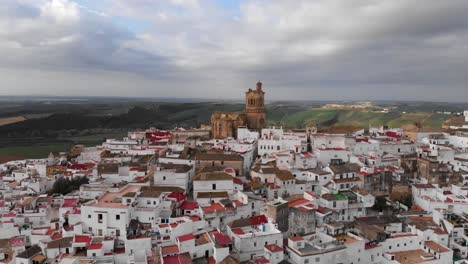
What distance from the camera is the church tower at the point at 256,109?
55.9 meters

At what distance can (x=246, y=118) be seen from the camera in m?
56.1

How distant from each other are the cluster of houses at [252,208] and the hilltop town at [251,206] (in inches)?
3.4

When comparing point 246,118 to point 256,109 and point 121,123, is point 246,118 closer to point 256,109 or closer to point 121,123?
point 256,109

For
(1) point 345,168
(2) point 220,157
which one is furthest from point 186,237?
(1) point 345,168

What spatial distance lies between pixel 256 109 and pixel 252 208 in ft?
100.0

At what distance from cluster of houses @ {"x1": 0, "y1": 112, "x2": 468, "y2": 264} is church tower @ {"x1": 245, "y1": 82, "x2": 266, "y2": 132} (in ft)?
46.9

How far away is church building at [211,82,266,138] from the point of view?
53156 mm

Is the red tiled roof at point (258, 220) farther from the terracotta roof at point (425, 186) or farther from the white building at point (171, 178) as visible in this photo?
the terracotta roof at point (425, 186)

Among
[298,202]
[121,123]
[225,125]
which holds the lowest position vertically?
[121,123]

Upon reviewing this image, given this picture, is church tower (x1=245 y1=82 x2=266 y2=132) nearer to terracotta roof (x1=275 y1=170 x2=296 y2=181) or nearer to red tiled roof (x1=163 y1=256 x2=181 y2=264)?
terracotta roof (x1=275 y1=170 x2=296 y2=181)

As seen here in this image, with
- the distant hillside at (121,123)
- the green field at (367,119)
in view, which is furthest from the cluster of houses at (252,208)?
the green field at (367,119)

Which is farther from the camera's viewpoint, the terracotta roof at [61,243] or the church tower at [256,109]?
→ the church tower at [256,109]

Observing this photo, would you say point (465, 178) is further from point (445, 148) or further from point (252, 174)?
A: point (252, 174)

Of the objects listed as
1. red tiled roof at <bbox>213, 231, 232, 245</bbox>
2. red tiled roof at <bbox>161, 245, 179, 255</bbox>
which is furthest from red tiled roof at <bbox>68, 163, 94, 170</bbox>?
red tiled roof at <bbox>213, 231, 232, 245</bbox>
